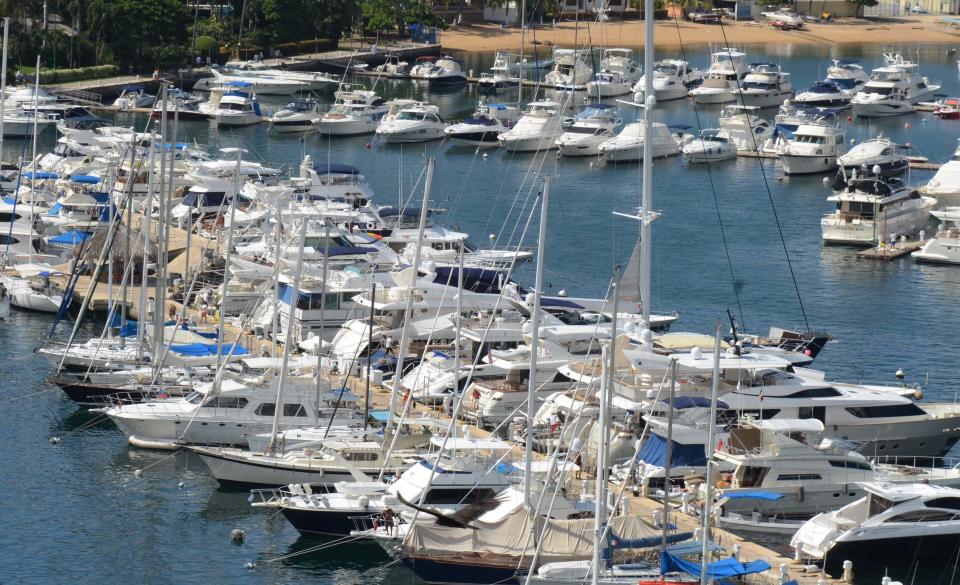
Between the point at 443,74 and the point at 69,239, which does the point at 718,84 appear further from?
the point at 69,239

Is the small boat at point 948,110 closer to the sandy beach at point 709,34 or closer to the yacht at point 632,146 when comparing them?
the yacht at point 632,146

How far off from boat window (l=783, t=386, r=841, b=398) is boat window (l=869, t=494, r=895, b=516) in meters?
6.67

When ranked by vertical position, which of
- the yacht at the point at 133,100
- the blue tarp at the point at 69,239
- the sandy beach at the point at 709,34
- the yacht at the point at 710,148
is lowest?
the blue tarp at the point at 69,239

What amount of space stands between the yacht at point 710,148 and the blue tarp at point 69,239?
3590 cm

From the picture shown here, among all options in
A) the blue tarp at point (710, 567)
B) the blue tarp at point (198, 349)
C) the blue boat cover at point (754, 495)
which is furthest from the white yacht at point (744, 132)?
the blue tarp at point (710, 567)

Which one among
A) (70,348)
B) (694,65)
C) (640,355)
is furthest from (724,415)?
(694,65)

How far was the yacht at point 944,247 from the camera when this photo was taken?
217 feet

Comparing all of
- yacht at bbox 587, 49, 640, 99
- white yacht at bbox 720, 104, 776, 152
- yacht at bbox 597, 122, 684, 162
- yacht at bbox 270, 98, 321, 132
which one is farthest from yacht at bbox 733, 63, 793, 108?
yacht at bbox 270, 98, 321, 132

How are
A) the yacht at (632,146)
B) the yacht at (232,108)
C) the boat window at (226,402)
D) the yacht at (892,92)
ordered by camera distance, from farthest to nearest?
the yacht at (892,92) < the yacht at (232,108) < the yacht at (632,146) < the boat window at (226,402)

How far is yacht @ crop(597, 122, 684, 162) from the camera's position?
88.9 meters

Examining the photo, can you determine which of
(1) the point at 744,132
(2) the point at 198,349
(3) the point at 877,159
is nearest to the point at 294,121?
(1) the point at 744,132

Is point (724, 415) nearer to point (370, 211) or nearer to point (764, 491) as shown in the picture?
point (764, 491)

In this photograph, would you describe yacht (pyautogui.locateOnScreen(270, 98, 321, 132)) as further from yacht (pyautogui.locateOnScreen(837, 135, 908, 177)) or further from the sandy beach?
the sandy beach

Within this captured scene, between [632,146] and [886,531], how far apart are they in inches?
2181
